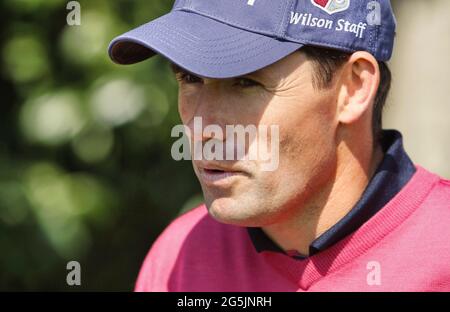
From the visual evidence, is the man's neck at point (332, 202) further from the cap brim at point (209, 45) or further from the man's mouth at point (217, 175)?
the cap brim at point (209, 45)

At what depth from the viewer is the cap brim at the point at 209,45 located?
74.2 inches

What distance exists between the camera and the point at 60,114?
106 inches

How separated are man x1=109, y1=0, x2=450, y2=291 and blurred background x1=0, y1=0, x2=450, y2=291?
59 cm

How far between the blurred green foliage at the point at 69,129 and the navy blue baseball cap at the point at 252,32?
0.70 metres

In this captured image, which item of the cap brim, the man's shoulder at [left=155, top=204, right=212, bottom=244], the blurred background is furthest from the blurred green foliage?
the cap brim

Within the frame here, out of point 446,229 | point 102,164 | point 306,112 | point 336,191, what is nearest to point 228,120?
point 306,112

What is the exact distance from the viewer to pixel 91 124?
2686 millimetres

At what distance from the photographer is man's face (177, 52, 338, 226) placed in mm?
1930

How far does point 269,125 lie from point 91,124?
90cm

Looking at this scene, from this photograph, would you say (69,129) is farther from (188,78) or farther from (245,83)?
(245,83)

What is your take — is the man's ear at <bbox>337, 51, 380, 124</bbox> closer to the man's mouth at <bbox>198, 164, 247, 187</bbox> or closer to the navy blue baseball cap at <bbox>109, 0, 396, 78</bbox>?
the navy blue baseball cap at <bbox>109, 0, 396, 78</bbox>

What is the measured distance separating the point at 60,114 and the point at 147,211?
52cm

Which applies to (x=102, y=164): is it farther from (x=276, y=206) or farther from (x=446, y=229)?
(x=446, y=229)

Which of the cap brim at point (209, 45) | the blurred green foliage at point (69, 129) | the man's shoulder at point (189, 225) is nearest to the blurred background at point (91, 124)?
the blurred green foliage at point (69, 129)
